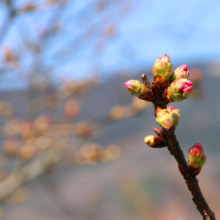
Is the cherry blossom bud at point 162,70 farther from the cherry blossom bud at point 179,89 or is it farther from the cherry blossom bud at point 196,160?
the cherry blossom bud at point 196,160

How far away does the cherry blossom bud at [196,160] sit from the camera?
1.64ft

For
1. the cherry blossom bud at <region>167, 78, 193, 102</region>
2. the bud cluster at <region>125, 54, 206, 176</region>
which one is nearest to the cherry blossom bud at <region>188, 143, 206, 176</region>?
the bud cluster at <region>125, 54, 206, 176</region>

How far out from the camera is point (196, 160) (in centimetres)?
50

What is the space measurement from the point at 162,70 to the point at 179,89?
0.16 feet

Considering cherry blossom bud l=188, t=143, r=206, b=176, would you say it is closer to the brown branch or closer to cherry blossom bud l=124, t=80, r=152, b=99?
the brown branch

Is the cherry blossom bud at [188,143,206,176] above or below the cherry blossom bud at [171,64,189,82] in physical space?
below

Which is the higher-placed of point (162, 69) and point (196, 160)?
point (162, 69)

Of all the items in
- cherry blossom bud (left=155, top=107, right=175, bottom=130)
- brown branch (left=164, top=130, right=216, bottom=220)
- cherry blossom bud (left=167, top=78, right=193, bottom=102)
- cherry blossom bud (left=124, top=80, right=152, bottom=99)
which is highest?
cherry blossom bud (left=124, top=80, right=152, bottom=99)

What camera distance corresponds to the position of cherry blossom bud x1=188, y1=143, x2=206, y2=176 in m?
0.50

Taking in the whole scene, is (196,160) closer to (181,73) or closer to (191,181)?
(191,181)

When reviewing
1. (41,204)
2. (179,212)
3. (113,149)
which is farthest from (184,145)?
(113,149)

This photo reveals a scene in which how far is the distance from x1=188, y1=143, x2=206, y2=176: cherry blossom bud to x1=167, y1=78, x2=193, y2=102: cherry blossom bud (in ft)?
0.35

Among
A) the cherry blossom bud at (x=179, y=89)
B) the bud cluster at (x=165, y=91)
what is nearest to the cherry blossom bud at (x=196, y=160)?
the bud cluster at (x=165, y=91)

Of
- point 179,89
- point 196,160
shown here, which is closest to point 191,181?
point 196,160
